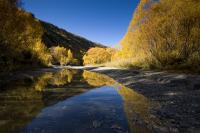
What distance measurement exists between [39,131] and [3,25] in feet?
50.3

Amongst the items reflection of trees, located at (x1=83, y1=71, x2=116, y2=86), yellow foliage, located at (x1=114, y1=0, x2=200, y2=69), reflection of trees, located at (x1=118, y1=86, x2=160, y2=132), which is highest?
yellow foliage, located at (x1=114, y1=0, x2=200, y2=69)

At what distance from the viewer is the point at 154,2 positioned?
2294 centimetres

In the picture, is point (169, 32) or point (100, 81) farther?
point (169, 32)

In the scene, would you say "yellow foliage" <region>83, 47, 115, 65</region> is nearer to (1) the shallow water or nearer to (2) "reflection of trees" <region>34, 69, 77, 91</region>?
(2) "reflection of trees" <region>34, 69, 77, 91</region>

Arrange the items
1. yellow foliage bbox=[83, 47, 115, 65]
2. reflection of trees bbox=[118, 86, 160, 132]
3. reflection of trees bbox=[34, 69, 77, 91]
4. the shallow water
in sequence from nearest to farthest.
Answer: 1. the shallow water
2. reflection of trees bbox=[118, 86, 160, 132]
3. reflection of trees bbox=[34, 69, 77, 91]
4. yellow foliage bbox=[83, 47, 115, 65]

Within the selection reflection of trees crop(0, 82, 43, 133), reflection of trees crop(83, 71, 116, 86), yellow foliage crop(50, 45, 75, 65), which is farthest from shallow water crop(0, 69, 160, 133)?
yellow foliage crop(50, 45, 75, 65)

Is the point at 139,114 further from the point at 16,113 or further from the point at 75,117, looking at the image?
the point at 16,113

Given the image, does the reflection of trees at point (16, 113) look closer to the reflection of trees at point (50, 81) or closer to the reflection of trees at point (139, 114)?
the reflection of trees at point (139, 114)

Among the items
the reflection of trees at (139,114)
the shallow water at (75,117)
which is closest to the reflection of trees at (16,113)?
the shallow water at (75,117)

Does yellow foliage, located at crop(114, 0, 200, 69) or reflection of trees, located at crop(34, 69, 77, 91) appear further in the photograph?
yellow foliage, located at crop(114, 0, 200, 69)

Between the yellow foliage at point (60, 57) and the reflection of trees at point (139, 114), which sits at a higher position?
the yellow foliage at point (60, 57)

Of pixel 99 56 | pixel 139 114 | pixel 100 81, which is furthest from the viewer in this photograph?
pixel 99 56

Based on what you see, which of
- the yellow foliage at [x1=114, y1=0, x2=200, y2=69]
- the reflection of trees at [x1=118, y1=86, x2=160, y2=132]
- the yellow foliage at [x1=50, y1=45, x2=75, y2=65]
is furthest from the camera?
the yellow foliage at [x1=50, y1=45, x2=75, y2=65]

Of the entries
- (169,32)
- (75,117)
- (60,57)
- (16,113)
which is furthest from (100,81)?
(60,57)
